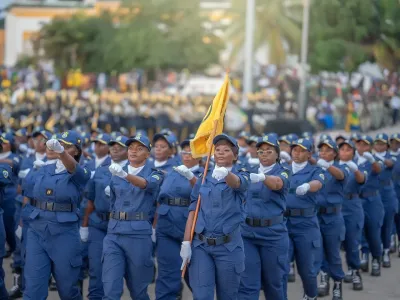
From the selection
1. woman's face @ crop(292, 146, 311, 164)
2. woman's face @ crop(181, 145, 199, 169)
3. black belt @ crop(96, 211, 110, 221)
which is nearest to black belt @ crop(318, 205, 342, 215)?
woman's face @ crop(292, 146, 311, 164)

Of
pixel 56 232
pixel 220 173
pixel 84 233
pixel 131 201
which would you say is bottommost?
pixel 84 233

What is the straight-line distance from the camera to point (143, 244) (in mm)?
8938

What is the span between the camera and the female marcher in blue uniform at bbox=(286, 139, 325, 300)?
33.7 ft

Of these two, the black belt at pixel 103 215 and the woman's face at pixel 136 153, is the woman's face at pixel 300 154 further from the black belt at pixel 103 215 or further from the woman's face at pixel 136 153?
the black belt at pixel 103 215

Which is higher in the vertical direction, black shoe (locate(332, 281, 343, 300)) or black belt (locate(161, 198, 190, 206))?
black belt (locate(161, 198, 190, 206))

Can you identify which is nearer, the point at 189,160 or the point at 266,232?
the point at 266,232

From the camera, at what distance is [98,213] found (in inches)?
405

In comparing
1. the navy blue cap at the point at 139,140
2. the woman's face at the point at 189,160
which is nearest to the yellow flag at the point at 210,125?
the navy blue cap at the point at 139,140

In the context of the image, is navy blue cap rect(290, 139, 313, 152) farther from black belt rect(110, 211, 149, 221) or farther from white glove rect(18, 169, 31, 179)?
white glove rect(18, 169, 31, 179)

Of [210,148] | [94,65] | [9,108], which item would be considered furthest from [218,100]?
[94,65]

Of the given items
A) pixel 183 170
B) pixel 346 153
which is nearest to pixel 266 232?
pixel 183 170

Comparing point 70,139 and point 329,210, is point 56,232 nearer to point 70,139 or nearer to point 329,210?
point 70,139

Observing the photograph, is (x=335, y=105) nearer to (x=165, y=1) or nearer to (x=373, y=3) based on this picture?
(x=373, y=3)

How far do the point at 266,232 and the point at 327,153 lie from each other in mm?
2222
